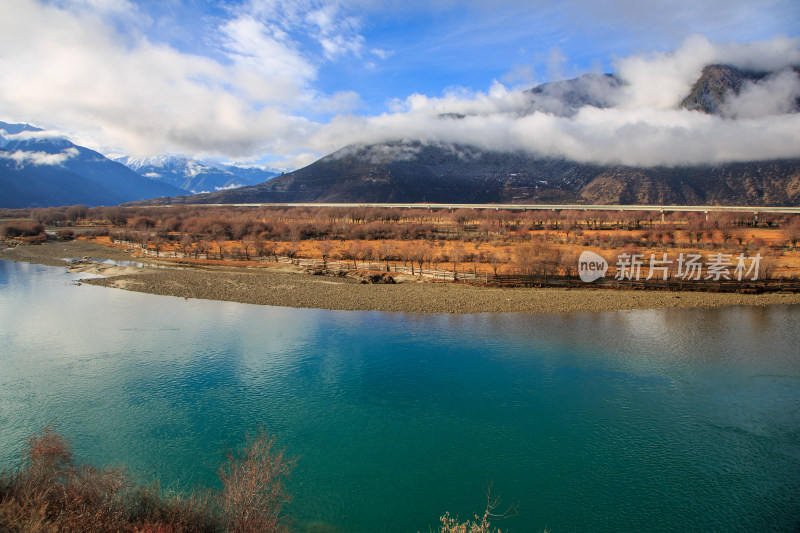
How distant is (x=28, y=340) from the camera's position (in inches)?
1132

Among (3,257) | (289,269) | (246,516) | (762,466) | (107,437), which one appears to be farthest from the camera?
(3,257)

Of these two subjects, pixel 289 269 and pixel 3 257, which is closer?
pixel 289 269

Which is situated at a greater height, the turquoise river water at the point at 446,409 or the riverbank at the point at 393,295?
the riverbank at the point at 393,295

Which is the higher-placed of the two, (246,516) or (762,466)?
(246,516)

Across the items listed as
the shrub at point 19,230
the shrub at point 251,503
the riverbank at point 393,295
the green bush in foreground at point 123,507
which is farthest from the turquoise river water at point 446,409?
the shrub at point 19,230

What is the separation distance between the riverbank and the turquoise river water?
13.2 feet

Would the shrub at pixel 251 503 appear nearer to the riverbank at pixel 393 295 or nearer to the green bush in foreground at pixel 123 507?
the green bush in foreground at pixel 123 507

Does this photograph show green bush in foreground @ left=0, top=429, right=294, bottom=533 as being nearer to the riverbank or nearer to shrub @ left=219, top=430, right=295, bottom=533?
shrub @ left=219, top=430, right=295, bottom=533

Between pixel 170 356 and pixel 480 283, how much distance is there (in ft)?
95.1

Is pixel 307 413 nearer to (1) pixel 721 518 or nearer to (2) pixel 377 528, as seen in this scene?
(2) pixel 377 528

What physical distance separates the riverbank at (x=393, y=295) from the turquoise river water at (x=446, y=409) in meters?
4.01

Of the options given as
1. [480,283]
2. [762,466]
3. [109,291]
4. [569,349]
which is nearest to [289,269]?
[109,291]

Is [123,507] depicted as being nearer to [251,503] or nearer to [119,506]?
[119,506]

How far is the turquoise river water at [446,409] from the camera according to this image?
567 inches
